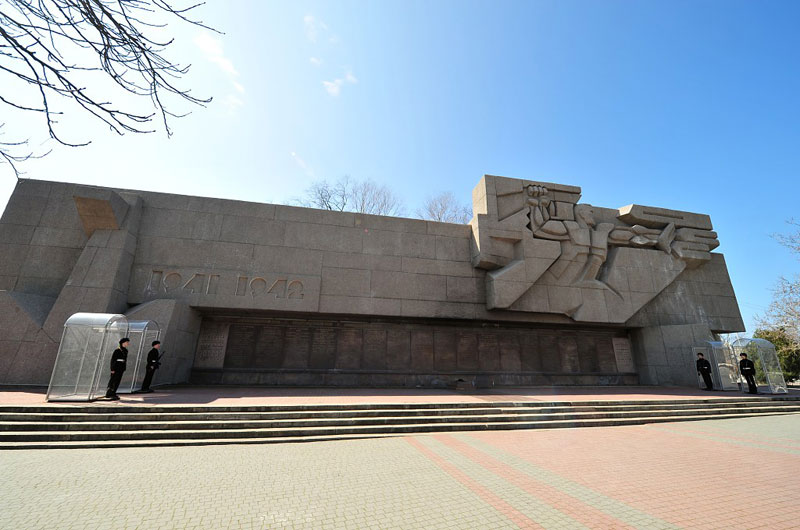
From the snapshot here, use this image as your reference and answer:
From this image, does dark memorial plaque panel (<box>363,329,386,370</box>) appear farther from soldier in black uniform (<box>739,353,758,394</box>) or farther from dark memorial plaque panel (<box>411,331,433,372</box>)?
soldier in black uniform (<box>739,353,758,394</box>)

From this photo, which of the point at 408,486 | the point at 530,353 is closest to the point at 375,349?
the point at 530,353

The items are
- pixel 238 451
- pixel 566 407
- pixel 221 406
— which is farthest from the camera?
pixel 566 407

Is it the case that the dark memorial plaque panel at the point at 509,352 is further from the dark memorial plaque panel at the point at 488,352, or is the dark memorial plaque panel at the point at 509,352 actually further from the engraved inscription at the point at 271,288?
the engraved inscription at the point at 271,288

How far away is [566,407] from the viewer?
9586mm

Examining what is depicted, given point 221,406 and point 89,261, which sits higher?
point 89,261

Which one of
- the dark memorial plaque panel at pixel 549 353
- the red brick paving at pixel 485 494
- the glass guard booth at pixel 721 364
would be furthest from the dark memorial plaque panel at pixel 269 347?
the glass guard booth at pixel 721 364

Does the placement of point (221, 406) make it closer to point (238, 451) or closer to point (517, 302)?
point (238, 451)

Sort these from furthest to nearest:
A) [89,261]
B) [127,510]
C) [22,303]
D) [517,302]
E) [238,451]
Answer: [517,302]
[89,261]
[22,303]
[238,451]
[127,510]

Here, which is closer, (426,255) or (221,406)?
(221,406)

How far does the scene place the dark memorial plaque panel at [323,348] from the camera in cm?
1353

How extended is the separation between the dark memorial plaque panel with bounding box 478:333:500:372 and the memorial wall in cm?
7

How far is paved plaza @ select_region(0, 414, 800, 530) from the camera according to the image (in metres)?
3.44

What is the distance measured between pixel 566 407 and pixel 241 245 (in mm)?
13027

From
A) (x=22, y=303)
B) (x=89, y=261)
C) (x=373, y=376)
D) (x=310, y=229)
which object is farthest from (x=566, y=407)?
(x=22, y=303)
